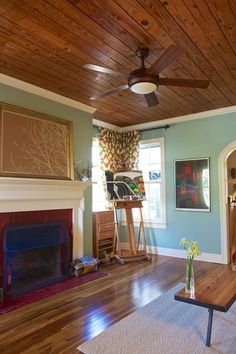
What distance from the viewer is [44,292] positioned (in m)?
3.45

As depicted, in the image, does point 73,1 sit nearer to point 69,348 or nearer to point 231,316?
point 69,348

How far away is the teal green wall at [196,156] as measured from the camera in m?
4.85

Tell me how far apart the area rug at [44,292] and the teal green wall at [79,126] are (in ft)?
1.84

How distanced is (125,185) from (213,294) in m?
2.99

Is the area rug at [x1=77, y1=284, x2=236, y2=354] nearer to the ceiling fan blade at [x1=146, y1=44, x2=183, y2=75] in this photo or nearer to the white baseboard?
the white baseboard

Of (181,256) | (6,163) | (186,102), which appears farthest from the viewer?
(181,256)

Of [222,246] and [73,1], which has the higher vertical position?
[73,1]

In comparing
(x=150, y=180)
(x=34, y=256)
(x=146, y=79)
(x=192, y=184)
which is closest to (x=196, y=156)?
(x=192, y=184)

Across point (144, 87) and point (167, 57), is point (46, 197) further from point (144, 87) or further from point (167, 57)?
point (167, 57)

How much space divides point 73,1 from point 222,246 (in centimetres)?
434

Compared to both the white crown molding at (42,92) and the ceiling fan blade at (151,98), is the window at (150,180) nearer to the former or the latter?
the white crown molding at (42,92)

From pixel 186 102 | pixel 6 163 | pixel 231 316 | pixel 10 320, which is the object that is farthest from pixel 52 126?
pixel 231 316

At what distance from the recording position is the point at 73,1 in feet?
7.03

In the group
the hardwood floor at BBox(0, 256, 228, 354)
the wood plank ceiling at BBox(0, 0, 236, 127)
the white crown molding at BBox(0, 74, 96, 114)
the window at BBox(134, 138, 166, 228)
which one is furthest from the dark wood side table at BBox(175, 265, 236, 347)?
the white crown molding at BBox(0, 74, 96, 114)
